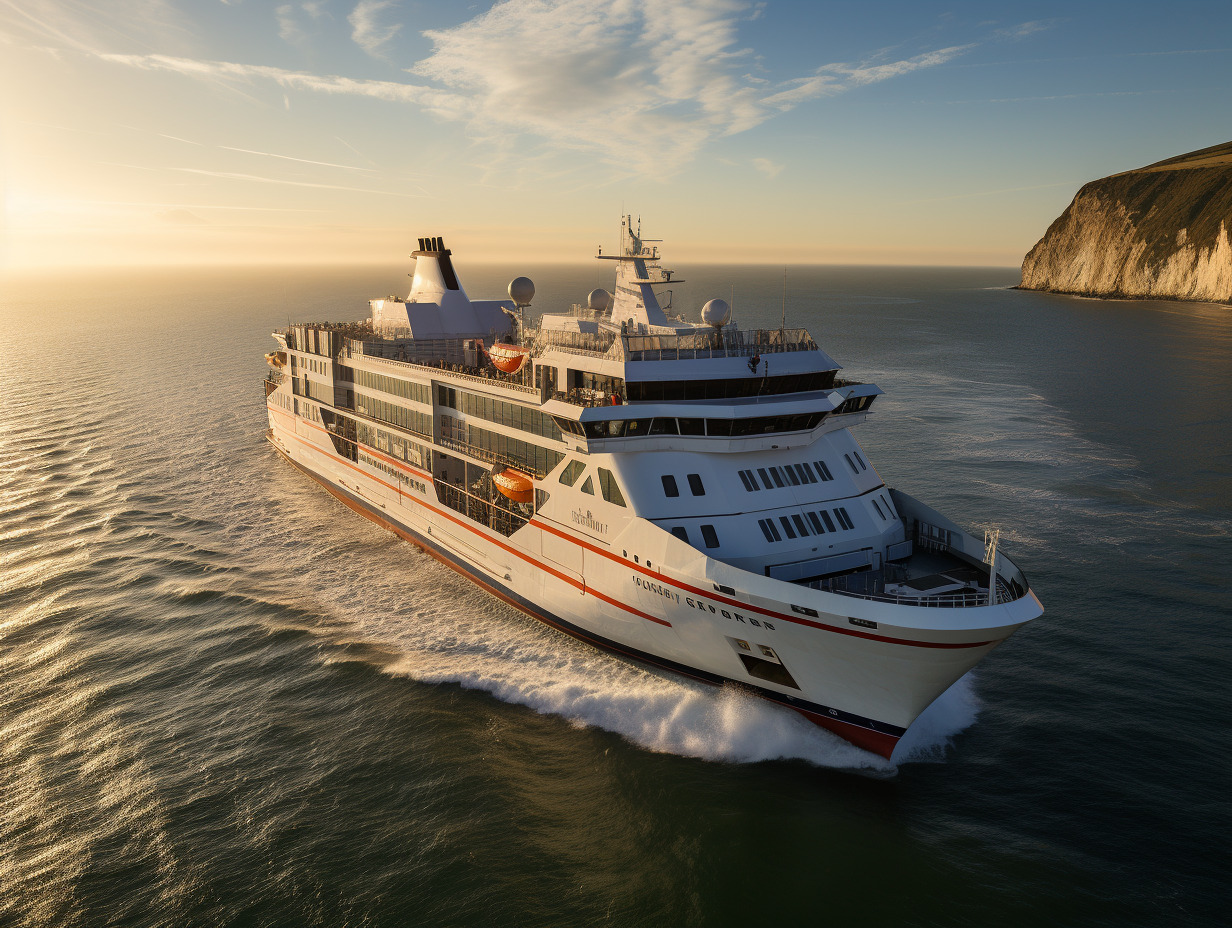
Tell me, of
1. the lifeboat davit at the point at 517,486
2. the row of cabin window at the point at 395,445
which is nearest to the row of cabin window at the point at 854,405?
the lifeboat davit at the point at 517,486

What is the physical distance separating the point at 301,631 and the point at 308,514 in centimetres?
1337

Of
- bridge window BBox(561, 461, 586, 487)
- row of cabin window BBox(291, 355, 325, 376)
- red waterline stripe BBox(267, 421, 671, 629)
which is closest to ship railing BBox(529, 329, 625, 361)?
bridge window BBox(561, 461, 586, 487)

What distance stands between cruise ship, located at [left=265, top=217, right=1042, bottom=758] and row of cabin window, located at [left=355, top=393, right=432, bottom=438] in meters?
2.23

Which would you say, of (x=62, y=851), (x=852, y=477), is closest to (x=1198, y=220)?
(x=852, y=477)

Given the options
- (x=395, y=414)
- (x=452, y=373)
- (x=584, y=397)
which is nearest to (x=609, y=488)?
(x=584, y=397)

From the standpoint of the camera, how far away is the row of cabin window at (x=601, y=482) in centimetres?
2164

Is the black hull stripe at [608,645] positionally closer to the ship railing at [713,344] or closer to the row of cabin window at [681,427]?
the row of cabin window at [681,427]

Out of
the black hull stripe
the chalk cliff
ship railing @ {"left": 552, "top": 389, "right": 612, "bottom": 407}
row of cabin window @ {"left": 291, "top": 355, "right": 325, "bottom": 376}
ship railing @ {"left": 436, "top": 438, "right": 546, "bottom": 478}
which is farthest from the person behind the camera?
the chalk cliff

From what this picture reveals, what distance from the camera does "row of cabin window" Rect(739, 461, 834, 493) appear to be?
2200 cm

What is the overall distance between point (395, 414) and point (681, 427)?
18866 millimetres

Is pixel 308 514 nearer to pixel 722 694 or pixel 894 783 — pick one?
pixel 722 694

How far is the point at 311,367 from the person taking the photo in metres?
42.9

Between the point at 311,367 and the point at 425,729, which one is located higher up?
the point at 311,367

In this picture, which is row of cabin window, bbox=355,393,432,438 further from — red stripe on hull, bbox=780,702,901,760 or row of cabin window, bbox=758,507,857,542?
red stripe on hull, bbox=780,702,901,760
